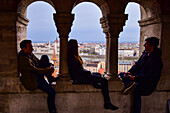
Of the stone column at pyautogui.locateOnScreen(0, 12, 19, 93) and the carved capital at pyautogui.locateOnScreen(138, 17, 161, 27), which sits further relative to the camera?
the carved capital at pyautogui.locateOnScreen(138, 17, 161, 27)

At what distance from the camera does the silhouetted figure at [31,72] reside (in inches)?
109

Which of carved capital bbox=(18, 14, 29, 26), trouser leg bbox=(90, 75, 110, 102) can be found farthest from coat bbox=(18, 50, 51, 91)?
trouser leg bbox=(90, 75, 110, 102)

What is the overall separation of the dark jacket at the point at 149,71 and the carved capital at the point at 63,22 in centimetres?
155

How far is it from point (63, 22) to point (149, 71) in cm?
180

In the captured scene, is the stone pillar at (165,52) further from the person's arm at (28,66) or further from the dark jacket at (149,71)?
the person's arm at (28,66)

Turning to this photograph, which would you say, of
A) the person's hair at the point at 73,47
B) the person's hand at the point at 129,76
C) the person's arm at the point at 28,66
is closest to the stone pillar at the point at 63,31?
the person's hair at the point at 73,47

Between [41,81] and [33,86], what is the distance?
0.54 ft

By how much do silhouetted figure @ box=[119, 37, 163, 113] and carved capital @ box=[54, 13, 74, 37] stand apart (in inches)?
56.8

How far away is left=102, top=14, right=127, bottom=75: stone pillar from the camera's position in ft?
10.1

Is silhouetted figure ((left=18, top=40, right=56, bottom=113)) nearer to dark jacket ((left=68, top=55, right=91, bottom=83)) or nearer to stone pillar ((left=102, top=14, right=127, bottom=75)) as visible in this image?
dark jacket ((left=68, top=55, right=91, bottom=83))

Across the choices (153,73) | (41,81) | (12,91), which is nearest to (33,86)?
(41,81)

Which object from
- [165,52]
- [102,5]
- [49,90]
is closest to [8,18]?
[49,90]

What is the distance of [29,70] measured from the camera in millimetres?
2775

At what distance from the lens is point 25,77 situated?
2873mm
